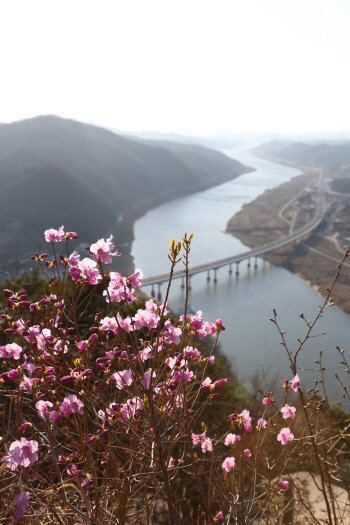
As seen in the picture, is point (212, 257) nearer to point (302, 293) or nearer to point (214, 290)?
point (214, 290)

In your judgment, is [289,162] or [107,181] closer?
[107,181]

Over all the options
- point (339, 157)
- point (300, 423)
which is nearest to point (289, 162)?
point (339, 157)

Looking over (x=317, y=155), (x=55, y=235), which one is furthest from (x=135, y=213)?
(x=317, y=155)

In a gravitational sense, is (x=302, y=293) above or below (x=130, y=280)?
below

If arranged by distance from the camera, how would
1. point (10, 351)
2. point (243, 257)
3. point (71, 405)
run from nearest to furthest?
point (71, 405) < point (10, 351) < point (243, 257)

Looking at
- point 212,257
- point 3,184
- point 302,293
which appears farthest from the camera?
point 3,184

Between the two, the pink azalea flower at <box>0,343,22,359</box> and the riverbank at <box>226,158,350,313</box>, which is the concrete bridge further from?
the pink azalea flower at <box>0,343,22,359</box>

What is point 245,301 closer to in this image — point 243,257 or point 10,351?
point 243,257
